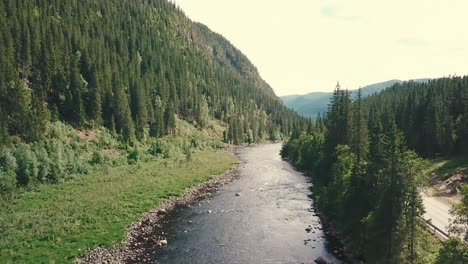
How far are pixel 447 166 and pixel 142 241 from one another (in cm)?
7145

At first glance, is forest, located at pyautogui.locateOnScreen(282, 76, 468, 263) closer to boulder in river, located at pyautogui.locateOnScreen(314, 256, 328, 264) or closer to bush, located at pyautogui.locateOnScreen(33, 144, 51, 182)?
boulder in river, located at pyautogui.locateOnScreen(314, 256, 328, 264)

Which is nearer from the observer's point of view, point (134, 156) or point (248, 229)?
point (248, 229)

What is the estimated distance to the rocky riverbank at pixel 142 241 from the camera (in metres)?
39.8

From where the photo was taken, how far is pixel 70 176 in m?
69.0

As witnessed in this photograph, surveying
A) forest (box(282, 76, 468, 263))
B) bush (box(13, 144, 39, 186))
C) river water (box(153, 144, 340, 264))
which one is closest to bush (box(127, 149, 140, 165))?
river water (box(153, 144, 340, 264))

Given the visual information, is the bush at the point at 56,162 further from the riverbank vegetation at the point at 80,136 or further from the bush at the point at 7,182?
the bush at the point at 7,182

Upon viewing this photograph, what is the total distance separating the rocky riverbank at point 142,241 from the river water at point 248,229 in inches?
53.0

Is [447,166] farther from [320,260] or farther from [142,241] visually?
[142,241]

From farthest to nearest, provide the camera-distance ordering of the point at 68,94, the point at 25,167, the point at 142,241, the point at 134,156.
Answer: the point at 68,94, the point at 134,156, the point at 25,167, the point at 142,241

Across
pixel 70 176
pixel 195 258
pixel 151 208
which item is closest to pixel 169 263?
pixel 195 258

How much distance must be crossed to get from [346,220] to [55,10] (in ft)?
513

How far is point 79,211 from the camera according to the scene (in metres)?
50.9

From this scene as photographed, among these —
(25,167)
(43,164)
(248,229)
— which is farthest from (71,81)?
(248,229)

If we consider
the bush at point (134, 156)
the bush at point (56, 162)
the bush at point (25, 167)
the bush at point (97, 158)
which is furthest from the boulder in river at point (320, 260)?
the bush at point (134, 156)
